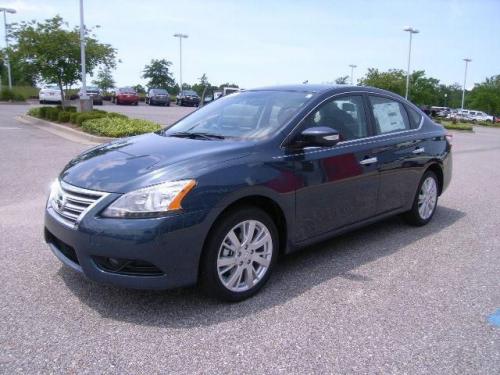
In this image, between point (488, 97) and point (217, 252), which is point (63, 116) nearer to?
point (217, 252)

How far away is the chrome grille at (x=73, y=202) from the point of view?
3246 millimetres

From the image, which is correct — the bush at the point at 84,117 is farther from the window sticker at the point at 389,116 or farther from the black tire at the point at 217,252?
the black tire at the point at 217,252

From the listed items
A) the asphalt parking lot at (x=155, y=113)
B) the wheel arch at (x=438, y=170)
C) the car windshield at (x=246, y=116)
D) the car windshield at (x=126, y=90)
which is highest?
the car windshield at (x=126, y=90)

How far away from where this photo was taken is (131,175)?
3320mm

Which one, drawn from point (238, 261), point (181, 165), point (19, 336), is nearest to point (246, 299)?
point (238, 261)

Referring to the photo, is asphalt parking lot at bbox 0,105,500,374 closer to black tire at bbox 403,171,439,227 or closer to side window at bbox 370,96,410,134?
black tire at bbox 403,171,439,227

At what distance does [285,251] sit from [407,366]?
1399mm

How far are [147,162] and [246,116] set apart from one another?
1203mm

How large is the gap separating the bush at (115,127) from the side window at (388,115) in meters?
8.71

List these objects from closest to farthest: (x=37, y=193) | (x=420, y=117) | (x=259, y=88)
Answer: (x=259, y=88) → (x=420, y=117) → (x=37, y=193)

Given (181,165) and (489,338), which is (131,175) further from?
(489,338)

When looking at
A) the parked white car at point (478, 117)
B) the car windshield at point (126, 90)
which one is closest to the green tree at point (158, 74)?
the car windshield at point (126, 90)

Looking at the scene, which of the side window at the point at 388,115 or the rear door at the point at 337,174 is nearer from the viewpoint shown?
the rear door at the point at 337,174

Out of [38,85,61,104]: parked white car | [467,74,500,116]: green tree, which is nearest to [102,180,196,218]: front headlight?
[38,85,61,104]: parked white car
